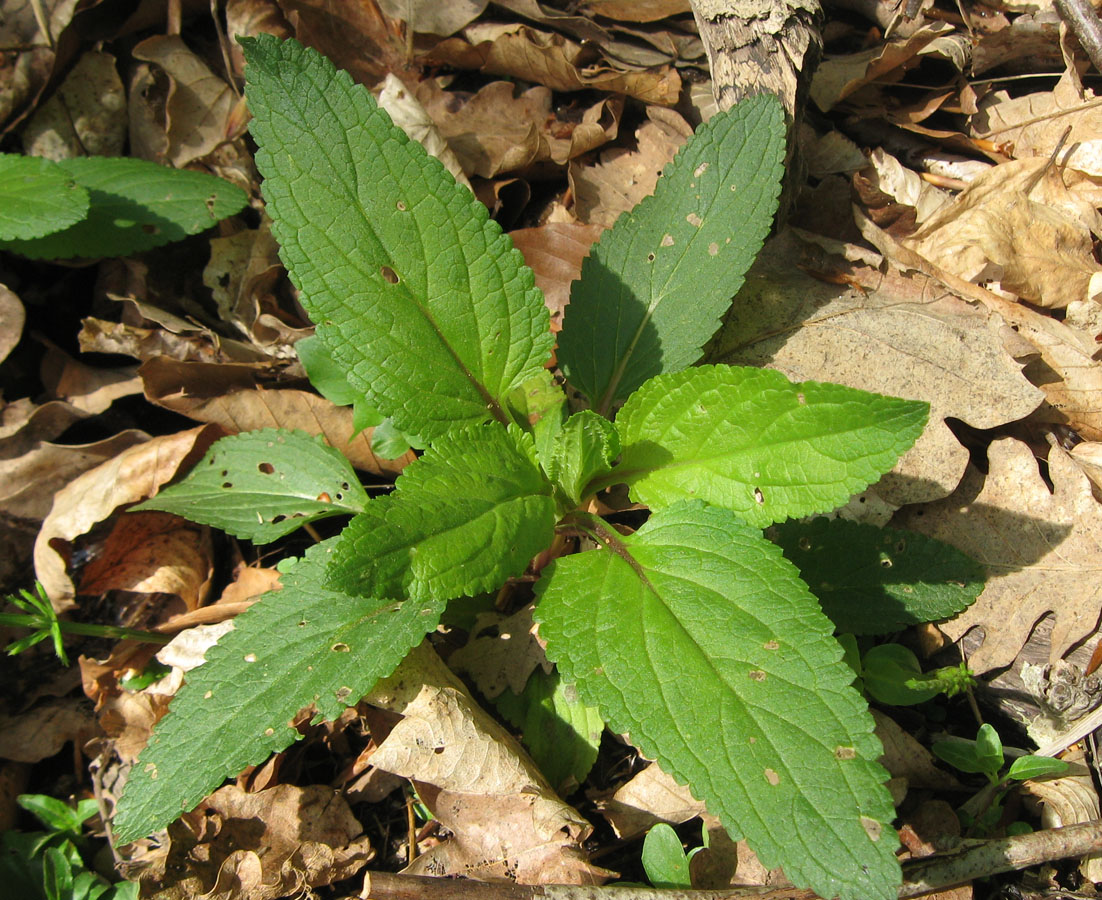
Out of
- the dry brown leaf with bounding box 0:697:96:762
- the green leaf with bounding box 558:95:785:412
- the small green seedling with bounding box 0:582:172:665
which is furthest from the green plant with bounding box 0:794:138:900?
the green leaf with bounding box 558:95:785:412

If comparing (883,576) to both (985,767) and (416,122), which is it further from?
(416,122)

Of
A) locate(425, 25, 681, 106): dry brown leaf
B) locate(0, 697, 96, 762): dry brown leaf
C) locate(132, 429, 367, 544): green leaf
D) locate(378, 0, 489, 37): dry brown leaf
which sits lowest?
locate(0, 697, 96, 762): dry brown leaf

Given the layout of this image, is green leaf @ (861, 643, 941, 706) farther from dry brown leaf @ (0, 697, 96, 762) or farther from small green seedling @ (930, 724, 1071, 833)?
dry brown leaf @ (0, 697, 96, 762)

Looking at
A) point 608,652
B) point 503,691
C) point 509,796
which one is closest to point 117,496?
point 503,691

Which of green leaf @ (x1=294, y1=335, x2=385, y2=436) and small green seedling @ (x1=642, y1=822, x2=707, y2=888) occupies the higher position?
green leaf @ (x1=294, y1=335, x2=385, y2=436)

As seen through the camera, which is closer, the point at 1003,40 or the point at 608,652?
the point at 608,652

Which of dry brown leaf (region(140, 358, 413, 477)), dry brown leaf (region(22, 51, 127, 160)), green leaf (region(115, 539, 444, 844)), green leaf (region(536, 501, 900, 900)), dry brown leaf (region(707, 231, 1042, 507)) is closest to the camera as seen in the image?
green leaf (region(536, 501, 900, 900))

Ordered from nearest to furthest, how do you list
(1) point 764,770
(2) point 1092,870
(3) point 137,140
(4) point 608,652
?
(1) point 764,770, (4) point 608,652, (2) point 1092,870, (3) point 137,140

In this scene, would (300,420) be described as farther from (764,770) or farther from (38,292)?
(764,770)

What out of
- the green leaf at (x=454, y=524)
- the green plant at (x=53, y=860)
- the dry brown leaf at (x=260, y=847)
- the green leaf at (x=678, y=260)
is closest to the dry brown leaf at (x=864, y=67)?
the green leaf at (x=678, y=260)
